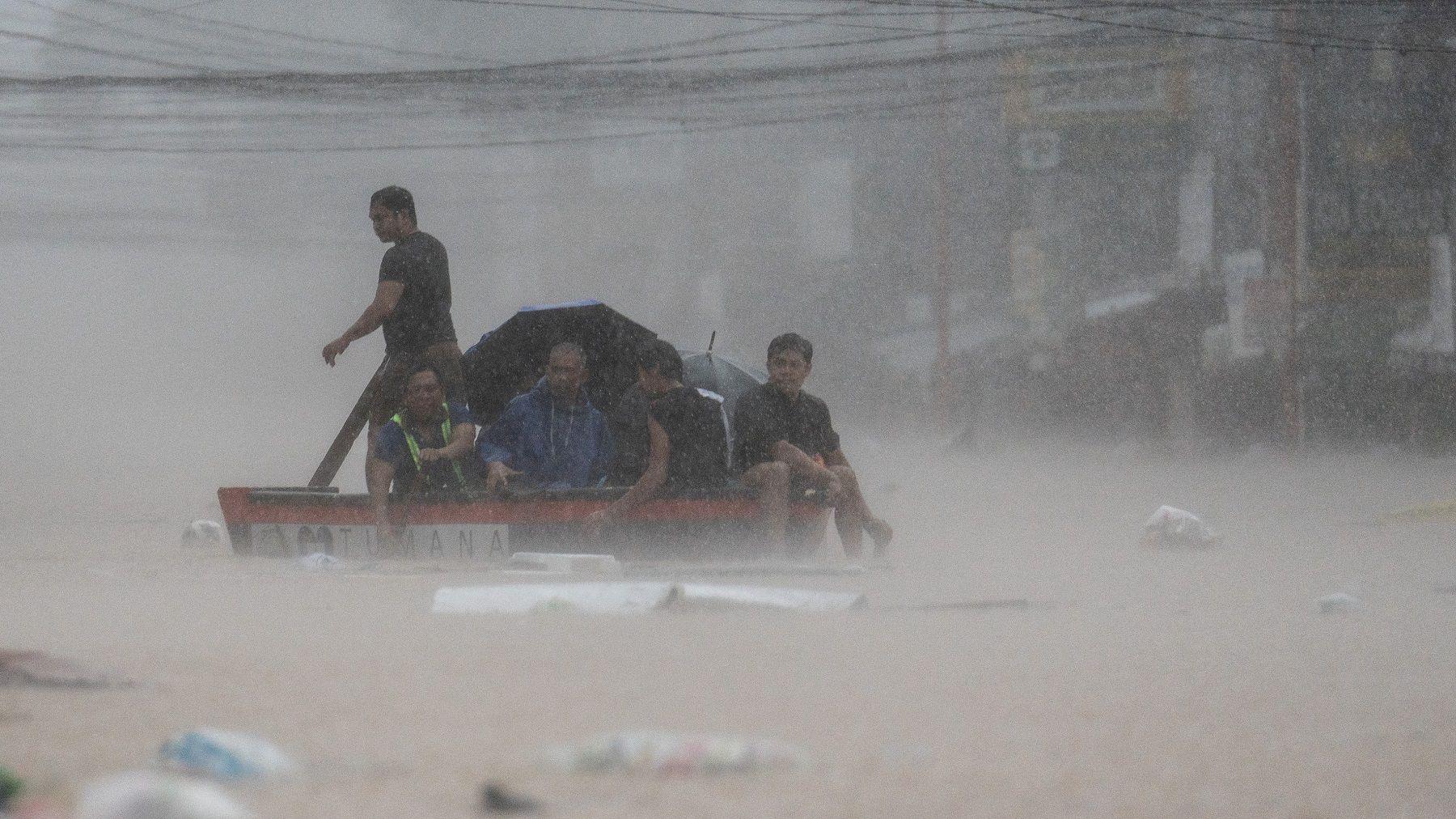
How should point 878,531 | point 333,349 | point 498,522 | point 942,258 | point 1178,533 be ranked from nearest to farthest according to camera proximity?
1. point 333,349
2. point 498,522
3. point 878,531
4. point 1178,533
5. point 942,258

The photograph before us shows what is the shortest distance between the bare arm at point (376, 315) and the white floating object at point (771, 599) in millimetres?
3005

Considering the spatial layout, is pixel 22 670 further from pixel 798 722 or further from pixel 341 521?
pixel 341 521

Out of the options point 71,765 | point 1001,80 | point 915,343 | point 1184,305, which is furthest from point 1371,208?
point 71,765

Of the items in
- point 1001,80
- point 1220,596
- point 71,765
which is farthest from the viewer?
point 1001,80

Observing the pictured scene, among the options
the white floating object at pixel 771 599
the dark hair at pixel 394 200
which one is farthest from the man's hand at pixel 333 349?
the white floating object at pixel 771 599

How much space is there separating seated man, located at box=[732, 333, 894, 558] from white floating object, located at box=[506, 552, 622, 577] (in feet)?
3.12

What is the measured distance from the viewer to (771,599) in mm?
6156

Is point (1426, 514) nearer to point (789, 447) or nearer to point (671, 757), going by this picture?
point (789, 447)

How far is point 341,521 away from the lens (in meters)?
9.27

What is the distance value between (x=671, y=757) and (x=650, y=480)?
17.2 feet

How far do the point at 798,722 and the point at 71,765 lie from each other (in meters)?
1.51

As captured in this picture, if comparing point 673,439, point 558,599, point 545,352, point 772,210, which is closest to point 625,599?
point 558,599

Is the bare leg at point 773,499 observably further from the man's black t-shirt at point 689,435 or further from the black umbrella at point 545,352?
the black umbrella at point 545,352

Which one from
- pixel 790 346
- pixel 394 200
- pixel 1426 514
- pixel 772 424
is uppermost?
pixel 394 200
